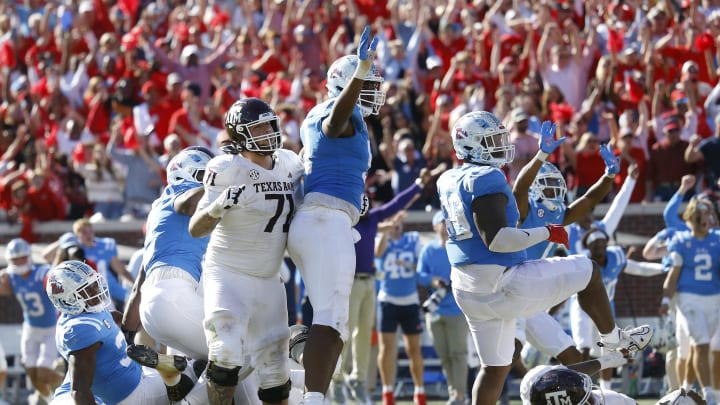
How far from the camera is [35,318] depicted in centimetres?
1278

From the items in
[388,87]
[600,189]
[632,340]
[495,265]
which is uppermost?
[388,87]

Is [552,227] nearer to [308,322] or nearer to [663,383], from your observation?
[308,322]

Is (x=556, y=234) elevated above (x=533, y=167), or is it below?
below

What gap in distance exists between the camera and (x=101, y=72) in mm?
17344

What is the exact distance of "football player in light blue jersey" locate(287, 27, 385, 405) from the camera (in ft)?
23.8

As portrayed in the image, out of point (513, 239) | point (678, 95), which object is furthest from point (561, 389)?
point (678, 95)

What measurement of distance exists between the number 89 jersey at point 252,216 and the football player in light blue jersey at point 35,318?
562cm

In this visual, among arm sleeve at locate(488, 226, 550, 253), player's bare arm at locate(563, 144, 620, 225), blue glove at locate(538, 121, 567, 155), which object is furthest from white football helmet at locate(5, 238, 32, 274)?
arm sleeve at locate(488, 226, 550, 253)

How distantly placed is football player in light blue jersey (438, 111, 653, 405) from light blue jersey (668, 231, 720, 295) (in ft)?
14.1

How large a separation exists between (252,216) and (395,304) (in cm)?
544

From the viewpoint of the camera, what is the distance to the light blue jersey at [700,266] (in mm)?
11953

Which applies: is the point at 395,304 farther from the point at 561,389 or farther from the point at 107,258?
the point at 561,389

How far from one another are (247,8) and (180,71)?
1.57 metres

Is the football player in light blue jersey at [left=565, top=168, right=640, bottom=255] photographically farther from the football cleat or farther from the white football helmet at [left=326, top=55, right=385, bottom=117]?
the white football helmet at [left=326, top=55, right=385, bottom=117]
